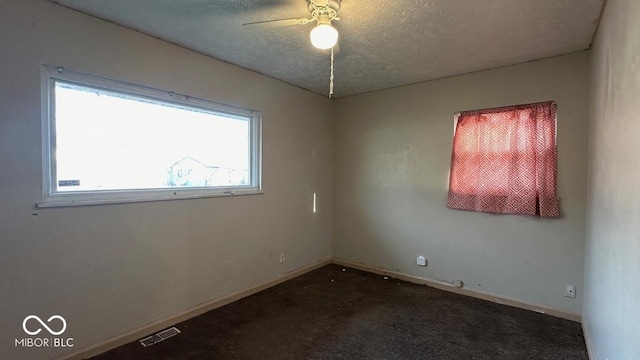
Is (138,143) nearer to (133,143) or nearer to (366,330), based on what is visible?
(133,143)

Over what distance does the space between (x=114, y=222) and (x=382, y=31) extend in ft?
8.39

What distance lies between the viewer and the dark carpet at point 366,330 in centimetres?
223

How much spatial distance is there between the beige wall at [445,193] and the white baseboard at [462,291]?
0.05 meters

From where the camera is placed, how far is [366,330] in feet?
8.43

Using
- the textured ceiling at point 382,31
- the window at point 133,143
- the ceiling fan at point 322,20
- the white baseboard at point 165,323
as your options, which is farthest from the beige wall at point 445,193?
the ceiling fan at point 322,20

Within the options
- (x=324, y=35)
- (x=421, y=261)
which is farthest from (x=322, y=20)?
(x=421, y=261)

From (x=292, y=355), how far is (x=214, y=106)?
2.34 meters

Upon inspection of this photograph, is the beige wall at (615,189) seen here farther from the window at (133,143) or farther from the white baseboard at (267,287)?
the window at (133,143)

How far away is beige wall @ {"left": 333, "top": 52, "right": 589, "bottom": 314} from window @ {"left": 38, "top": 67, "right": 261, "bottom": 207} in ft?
5.47

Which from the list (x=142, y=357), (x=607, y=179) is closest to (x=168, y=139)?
(x=142, y=357)

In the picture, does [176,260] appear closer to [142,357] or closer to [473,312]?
[142,357]

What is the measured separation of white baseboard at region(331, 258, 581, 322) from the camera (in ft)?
9.19

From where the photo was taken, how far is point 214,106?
2936 millimetres

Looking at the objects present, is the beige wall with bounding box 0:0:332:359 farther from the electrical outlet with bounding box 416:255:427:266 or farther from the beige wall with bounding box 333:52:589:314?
the electrical outlet with bounding box 416:255:427:266
